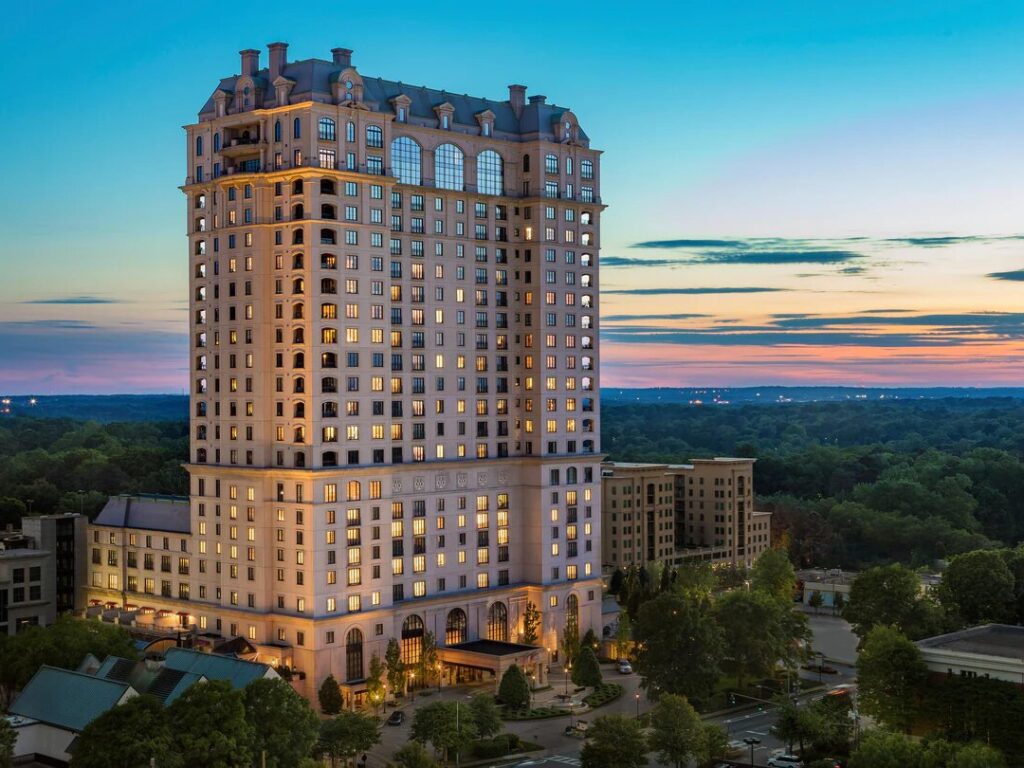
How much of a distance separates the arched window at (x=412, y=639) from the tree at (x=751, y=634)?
29146mm

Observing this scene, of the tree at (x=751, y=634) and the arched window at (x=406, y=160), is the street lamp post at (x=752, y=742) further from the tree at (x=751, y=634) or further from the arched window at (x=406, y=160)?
the arched window at (x=406, y=160)

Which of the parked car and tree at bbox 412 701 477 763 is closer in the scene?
tree at bbox 412 701 477 763

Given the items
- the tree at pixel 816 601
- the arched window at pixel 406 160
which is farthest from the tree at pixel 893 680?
the tree at pixel 816 601

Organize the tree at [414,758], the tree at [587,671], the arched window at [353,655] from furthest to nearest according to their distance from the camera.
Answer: the tree at [587,671] → the arched window at [353,655] → the tree at [414,758]

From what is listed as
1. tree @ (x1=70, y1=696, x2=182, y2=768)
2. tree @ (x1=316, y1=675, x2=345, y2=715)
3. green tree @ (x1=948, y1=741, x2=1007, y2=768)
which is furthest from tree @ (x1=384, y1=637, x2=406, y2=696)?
green tree @ (x1=948, y1=741, x2=1007, y2=768)

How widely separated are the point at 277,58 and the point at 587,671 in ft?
218

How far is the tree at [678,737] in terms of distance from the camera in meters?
103

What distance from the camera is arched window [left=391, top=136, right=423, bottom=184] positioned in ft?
448

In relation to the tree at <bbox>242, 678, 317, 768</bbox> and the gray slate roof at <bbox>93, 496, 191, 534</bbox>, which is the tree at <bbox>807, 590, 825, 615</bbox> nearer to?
the gray slate roof at <bbox>93, 496, 191, 534</bbox>

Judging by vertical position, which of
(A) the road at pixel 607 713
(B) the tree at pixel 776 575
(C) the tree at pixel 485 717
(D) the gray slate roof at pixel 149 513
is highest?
(D) the gray slate roof at pixel 149 513

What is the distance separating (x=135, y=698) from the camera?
89125 millimetres

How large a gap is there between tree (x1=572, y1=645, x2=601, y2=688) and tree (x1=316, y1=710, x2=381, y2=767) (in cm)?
3340

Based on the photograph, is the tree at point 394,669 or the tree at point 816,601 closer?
the tree at point 394,669

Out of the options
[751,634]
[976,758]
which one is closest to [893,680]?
[976,758]
